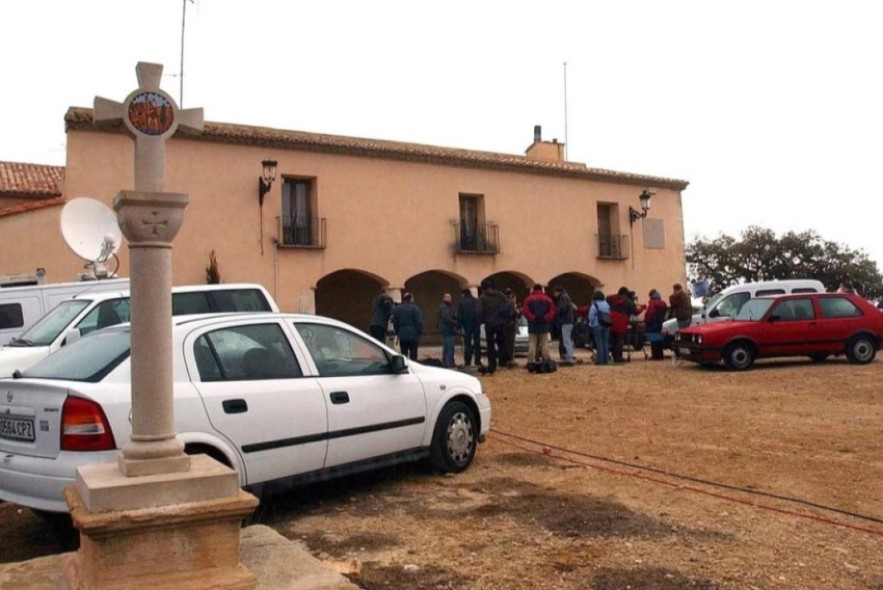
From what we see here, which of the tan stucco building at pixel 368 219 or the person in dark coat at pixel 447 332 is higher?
the tan stucco building at pixel 368 219

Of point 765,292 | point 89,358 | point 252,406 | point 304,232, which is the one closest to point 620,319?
point 765,292

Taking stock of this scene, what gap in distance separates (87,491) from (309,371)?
2.76 metres

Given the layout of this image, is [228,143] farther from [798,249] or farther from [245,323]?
[798,249]

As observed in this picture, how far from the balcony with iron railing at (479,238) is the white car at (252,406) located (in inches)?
708

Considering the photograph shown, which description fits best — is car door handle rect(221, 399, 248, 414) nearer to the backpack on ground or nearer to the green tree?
the backpack on ground

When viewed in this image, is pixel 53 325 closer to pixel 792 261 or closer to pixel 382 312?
pixel 382 312

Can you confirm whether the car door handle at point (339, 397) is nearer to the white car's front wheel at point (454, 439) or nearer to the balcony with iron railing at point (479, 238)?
the white car's front wheel at point (454, 439)

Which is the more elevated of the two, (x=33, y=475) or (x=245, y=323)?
(x=245, y=323)

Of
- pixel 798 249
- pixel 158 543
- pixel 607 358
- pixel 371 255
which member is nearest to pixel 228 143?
pixel 371 255

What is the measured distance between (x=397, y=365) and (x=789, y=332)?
11007mm

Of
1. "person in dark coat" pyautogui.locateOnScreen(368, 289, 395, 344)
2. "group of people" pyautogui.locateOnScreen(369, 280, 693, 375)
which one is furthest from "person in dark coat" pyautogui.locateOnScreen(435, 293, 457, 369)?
"person in dark coat" pyautogui.locateOnScreen(368, 289, 395, 344)

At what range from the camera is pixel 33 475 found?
470 cm

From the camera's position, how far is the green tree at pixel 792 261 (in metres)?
44.6

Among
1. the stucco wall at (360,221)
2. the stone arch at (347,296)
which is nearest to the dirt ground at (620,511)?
the stucco wall at (360,221)
